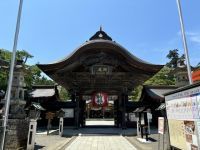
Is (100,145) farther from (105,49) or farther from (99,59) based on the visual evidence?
(105,49)

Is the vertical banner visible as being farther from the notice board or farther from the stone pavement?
the notice board

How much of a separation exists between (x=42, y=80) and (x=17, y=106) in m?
36.4

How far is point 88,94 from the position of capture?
24078 millimetres

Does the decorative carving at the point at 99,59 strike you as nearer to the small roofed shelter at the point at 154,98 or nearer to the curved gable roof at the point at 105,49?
the curved gable roof at the point at 105,49

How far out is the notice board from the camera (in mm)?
5000

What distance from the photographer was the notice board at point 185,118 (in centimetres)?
500

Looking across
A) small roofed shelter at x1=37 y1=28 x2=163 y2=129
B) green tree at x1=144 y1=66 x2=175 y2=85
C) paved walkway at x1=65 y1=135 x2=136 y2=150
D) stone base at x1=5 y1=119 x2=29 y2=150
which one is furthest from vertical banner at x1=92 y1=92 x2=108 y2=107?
green tree at x1=144 y1=66 x2=175 y2=85

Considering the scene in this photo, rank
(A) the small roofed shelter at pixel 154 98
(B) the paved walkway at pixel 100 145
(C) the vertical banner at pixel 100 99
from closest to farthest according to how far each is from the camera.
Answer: (B) the paved walkway at pixel 100 145, (C) the vertical banner at pixel 100 99, (A) the small roofed shelter at pixel 154 98

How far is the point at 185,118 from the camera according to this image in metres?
5.64

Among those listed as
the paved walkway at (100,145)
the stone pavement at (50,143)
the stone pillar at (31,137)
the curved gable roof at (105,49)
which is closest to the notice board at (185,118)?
the paved walkway at (100,145)

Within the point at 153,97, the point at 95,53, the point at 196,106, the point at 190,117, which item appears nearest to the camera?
the point at 196,106

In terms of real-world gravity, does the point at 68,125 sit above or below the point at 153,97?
below

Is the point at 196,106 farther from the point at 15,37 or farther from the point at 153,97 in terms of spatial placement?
the point at 153,97

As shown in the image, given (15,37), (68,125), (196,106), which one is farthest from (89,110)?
(196,106)
